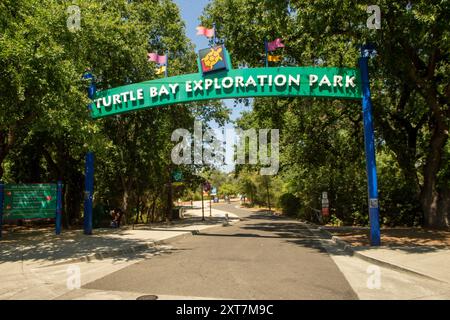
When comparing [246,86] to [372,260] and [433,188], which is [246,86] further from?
[433,188]

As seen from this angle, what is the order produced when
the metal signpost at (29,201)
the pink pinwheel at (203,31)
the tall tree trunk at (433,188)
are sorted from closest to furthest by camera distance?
the metal signpost at (29,201) → the pink pinwheel at (203,31) → the tall tree trunk at (433,188)

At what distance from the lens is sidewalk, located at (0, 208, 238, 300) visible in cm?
700

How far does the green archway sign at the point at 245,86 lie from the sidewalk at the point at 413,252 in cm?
537

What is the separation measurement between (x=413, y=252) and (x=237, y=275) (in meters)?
5.65

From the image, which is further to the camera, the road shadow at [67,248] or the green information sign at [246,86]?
the green information sign at [246,86]

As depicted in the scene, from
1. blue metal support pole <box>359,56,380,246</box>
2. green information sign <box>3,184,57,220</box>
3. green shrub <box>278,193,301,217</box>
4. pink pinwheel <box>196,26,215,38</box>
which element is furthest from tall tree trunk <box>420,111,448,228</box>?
green shrub <box>278,193,301,217</box>

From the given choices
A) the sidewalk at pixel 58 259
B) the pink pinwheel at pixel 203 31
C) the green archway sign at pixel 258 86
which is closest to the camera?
the sidewalk at pixel 58 259

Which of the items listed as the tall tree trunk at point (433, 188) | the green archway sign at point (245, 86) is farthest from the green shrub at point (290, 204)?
the green archway sign at point (245, 86)

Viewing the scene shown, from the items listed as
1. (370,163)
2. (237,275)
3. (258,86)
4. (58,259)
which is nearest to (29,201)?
(58,259)

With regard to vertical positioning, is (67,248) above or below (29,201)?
below

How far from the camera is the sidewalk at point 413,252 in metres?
7.93

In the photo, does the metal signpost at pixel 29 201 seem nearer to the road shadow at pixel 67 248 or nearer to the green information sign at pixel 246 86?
the road shadow at pixel 67 248

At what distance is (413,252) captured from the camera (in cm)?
1023

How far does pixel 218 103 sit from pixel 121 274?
22289 mm
